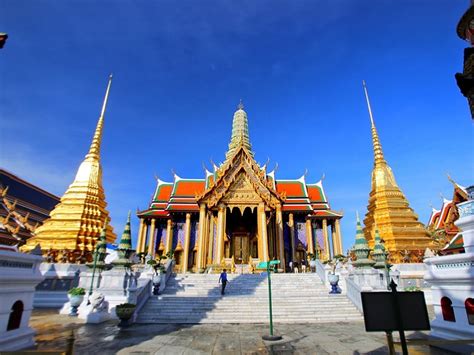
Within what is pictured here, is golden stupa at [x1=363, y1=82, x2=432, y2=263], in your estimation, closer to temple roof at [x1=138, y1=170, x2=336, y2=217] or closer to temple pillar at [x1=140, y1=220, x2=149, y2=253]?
temple roof at [x1=138, y1=170, x2=336, y2=217]

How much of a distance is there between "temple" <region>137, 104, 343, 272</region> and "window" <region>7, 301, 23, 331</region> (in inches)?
568

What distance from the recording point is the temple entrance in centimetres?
2308

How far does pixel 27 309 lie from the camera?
17.2 ft

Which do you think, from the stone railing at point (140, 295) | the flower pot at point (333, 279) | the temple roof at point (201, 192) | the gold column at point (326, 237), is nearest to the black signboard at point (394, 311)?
the stone railing at point (140, 295)

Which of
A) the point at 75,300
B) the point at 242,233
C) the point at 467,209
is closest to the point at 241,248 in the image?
the point at 242,233

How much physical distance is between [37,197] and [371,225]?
1492 inches

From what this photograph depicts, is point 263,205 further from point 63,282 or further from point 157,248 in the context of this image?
point 63,282

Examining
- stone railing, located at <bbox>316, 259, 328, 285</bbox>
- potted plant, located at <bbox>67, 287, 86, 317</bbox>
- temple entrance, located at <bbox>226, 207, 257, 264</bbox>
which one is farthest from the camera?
temple entrance, located at <bbox>226, 207, 257, 264</bbox>

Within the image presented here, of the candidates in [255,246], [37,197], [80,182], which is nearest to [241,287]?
[255,246]

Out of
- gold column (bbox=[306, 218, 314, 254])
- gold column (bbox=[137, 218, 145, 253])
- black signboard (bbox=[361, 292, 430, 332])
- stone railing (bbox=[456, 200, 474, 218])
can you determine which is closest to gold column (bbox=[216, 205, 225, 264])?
gold column (bbox=[306, 218, 314, 254])

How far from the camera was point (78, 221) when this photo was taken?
18.8m

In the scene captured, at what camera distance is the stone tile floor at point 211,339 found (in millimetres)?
5527

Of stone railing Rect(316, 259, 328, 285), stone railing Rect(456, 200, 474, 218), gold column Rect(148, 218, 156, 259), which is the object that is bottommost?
stone railing Rect(316, 259, 328, 285)

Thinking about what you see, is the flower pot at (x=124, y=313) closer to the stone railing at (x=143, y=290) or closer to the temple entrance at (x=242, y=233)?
the stone railing at (x=143, y=290)
